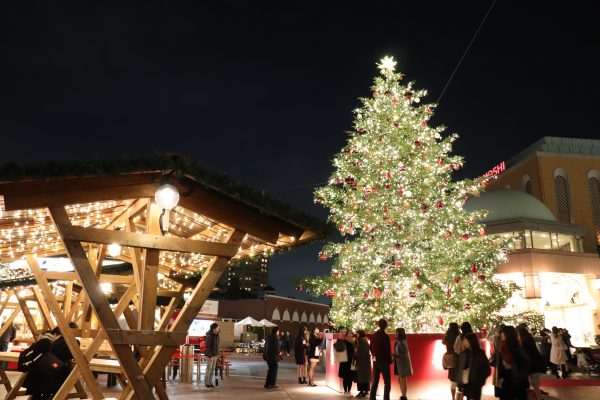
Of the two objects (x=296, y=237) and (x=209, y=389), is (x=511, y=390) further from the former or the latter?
(x=209, y=389)

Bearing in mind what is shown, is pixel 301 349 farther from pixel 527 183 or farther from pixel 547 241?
pixel 527 183

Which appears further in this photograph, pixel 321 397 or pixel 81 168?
pixel 321 397

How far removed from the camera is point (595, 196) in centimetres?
4950

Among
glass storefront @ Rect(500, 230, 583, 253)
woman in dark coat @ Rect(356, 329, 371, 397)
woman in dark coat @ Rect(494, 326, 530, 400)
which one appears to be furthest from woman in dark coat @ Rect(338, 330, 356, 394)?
glass storefront @ Rect(500, 230, 583, 253)

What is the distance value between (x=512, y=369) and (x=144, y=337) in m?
5.09

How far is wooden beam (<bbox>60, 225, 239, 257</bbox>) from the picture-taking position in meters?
6.03

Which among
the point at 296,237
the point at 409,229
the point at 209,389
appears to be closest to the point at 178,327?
the point at 296,237

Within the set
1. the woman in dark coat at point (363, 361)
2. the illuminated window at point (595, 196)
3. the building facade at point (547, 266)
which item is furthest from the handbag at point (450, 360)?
the illuminated window at point (595, 196)

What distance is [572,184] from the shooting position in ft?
160

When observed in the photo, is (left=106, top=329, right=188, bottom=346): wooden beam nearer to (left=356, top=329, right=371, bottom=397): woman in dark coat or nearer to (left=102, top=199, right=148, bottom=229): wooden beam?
(left=102, top=199, right=148, bottom=229): wooden beam

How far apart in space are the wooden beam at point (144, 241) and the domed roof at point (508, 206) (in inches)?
1294

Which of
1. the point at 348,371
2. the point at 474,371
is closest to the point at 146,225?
the point at 474,371

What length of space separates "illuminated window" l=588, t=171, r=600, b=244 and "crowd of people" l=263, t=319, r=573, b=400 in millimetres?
33734

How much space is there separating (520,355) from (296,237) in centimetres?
360
